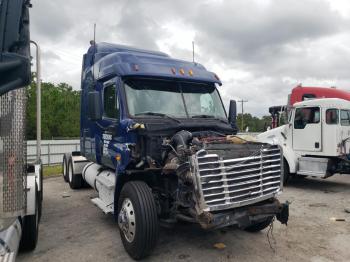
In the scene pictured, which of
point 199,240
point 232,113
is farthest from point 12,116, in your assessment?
point 232,113

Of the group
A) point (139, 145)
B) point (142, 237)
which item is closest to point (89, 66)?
point (139, 145)

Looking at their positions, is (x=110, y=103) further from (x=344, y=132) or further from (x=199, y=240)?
(x=344, y=132)

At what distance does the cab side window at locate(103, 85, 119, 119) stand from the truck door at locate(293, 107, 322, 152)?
261 inches

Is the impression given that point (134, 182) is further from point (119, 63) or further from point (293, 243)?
point (293, 243)

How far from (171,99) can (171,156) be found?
1173 mm

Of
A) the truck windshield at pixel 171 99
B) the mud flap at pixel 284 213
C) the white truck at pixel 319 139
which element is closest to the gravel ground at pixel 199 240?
the mud flap at pixel 284 213

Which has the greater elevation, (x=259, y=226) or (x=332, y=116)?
(x=332, y=116)

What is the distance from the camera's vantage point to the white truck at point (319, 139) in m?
9.76

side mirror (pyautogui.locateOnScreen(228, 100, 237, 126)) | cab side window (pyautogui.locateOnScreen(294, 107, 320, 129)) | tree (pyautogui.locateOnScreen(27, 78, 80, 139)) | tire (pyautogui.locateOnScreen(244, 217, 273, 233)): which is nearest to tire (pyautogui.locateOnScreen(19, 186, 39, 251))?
tire (pyautogui.locateOnScreen(244, 217, 273, 233))

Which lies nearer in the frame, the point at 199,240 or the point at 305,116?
the point at 199,240

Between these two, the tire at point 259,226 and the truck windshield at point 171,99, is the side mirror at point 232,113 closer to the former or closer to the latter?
the truck windshield at point 171,99

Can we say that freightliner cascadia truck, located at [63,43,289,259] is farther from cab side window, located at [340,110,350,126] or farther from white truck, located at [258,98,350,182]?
cab side window, located at [340,110,350,126]

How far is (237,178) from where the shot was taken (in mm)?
4336

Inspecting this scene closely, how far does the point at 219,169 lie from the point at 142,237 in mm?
1328
